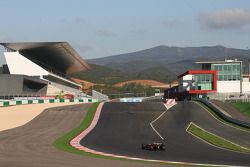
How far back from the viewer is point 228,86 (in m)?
103

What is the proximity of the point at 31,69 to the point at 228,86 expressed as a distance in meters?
42.4

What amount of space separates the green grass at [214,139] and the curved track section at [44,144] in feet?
37.0

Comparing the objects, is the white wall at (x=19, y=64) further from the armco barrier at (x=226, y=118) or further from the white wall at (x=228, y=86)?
the armco barrier at (x=226, y=118)

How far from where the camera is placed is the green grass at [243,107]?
6037cm

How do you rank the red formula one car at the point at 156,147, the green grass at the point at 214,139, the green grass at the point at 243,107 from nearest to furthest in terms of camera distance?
the red formula one car at the point at 156,147 < the green grass at the point at 214,139 < the green grass at the point at 243,107

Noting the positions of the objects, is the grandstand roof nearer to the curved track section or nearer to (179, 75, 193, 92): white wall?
(179, 75, 193, 92): white wall

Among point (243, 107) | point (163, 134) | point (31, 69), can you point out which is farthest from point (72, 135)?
point (31, 69)

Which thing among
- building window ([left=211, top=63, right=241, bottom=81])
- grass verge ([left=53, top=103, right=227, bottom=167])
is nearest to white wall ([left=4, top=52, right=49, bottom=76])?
building window ([left=211, top=63, right=241, bottom=81])

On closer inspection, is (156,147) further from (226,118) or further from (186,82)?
(186,82)

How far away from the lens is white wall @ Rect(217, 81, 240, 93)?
338 feet

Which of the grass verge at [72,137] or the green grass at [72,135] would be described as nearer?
the grass verge at [72,137]

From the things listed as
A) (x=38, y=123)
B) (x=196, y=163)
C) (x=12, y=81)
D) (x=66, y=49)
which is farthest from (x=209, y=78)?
(x=196, y=163)

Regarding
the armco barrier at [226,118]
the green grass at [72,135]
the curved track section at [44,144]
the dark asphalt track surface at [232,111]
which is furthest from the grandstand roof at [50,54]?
the armco barrier at [226,118]

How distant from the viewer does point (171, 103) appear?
65.3m
